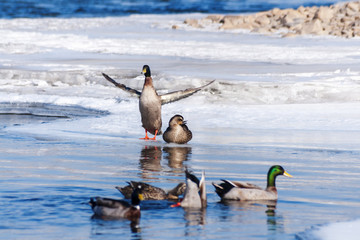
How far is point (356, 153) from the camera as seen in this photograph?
35.9ft

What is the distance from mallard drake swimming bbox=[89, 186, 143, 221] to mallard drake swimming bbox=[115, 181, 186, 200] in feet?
1.97

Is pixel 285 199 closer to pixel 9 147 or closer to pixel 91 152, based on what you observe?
pixel 91 152

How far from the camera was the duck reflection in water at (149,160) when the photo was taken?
987cm

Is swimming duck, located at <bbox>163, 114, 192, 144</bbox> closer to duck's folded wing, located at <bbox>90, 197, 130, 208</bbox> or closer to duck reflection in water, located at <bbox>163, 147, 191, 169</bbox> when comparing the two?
duck reflection in water, located at <bbox>163, 147, 191, 169</bbox>

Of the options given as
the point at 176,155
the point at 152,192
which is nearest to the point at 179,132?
the point at 176,155

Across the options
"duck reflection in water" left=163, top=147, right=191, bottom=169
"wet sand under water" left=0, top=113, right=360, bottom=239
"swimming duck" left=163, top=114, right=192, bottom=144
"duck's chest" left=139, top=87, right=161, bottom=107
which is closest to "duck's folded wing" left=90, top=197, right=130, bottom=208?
"wet sand under water" left=0, top=113, right=360, bottom=239

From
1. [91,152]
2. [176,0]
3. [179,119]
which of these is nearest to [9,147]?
[91,152]

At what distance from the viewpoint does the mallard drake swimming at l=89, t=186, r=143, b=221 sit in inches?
292

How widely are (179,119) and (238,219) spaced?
481cm

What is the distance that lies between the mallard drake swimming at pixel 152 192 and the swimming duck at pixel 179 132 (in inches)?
143

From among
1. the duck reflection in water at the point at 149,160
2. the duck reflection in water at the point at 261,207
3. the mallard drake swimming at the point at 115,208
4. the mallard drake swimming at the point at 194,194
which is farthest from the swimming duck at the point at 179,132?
the mallard drake swimming at the point at 115,208

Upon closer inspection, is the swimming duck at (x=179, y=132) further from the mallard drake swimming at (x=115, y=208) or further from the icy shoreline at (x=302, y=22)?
the icy shoreline at (x=302, y=22)

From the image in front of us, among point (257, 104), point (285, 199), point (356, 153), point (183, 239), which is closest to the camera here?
point (183, 239)

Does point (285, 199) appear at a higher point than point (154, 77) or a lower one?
lower
